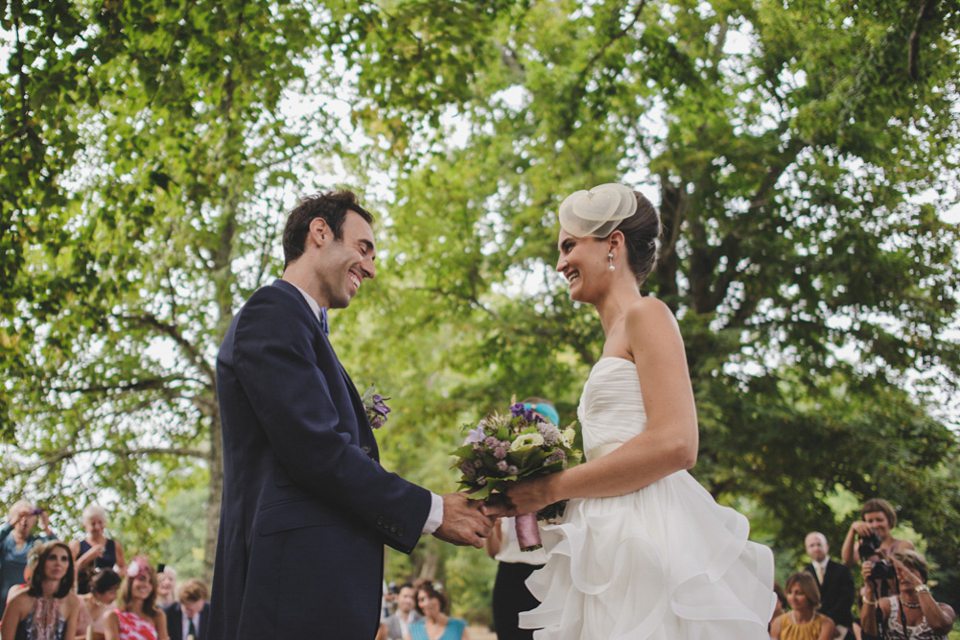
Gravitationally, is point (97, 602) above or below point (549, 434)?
below

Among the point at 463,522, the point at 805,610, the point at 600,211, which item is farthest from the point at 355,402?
the point at 805,610

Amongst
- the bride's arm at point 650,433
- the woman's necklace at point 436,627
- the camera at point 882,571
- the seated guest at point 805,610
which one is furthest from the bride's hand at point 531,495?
the woman's necklace at point 436,627

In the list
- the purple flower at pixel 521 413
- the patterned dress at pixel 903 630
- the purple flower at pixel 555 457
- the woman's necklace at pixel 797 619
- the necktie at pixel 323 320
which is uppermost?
the necktie at pixel 323 320

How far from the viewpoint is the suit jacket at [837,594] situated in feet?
24.1

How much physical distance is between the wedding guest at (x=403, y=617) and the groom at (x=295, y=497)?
772 cm

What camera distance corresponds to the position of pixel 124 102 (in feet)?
24.2

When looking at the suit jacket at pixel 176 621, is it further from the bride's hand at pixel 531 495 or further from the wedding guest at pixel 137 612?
the bride's hand at pixel 531 495

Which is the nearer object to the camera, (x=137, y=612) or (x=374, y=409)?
(x=374, y=409)

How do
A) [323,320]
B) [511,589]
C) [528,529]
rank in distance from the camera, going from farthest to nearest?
[511,589] < [528,529] < [323,320]

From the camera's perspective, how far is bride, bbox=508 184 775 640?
2600mm

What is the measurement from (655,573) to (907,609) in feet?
16.1

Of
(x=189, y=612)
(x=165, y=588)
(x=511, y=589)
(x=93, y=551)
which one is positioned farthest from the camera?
(x=165, y=588)

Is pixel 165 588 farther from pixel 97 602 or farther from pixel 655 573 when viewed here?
pixel 655 573

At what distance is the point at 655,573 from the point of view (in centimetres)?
264
